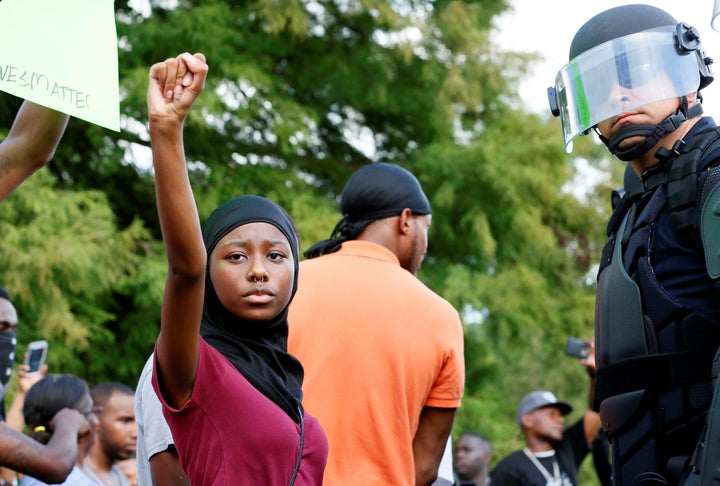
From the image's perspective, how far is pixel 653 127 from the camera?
3223 millimetres

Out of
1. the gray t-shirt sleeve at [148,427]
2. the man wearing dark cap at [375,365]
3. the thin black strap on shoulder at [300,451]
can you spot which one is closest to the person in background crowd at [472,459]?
the man wearing dark cap at [375,365]

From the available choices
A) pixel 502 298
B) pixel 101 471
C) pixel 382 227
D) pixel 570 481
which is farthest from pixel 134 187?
pixel 382 227

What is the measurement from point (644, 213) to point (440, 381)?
108 centimetres

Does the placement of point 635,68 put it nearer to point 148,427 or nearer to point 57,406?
point 148,427

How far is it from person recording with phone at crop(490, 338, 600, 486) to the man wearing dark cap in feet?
14.0

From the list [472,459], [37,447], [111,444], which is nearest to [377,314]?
[37,447]

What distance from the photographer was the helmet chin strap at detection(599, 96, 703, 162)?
322 centimetres

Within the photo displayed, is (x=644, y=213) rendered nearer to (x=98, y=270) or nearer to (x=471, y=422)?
(x=98, y=270)

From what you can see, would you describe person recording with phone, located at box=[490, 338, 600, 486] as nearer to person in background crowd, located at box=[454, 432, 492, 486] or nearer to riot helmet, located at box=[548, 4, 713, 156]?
person in background crowd, located at box=[454, 432, 492, 486]

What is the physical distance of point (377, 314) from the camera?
3.88 m

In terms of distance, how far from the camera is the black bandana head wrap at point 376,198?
4.32 m

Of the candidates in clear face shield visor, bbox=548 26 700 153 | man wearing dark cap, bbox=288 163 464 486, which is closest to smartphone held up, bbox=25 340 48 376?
man wearing dark cap, bbox=288 163 464 486

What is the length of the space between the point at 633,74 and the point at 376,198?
4.29 ft

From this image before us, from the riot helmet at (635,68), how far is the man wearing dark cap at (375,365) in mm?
935
